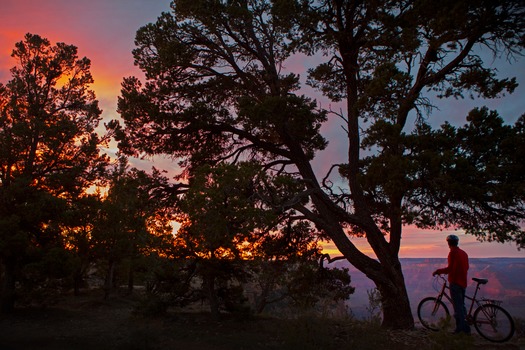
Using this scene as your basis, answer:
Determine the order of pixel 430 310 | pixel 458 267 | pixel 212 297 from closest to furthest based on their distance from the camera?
pixel 458 267, pixel 430 310, pixel 212 297

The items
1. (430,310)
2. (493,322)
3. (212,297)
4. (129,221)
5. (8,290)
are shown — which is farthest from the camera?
(129,221)

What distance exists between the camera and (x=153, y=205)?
13.2 metres

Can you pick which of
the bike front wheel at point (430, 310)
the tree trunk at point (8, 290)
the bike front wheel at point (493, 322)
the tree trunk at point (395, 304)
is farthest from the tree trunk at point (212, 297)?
the tree trunk at point (8, 290)

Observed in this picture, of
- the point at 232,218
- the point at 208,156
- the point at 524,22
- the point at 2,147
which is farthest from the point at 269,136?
the point at 2,147

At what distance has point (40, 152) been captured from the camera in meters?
17.3

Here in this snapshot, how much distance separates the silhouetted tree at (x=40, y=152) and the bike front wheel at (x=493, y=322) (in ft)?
52.0

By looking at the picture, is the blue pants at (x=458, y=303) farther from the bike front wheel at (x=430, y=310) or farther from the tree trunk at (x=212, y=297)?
the tree trunk at (x=212, y=297)

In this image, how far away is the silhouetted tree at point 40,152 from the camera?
15.8 m

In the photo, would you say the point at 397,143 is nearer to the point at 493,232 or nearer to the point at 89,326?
the point at 493,232

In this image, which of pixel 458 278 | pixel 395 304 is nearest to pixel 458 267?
pixel 458 278

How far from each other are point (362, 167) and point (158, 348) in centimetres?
871

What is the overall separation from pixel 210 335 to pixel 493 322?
7.43 metres

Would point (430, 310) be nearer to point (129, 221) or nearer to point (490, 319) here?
point (490, 319)

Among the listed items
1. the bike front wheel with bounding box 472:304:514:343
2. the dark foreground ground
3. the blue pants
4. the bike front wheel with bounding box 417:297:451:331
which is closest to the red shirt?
the blue pants
